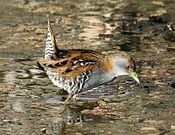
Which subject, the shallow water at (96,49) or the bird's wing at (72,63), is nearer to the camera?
the shallow water at (96,49)

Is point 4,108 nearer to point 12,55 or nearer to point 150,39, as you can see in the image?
point 12,55

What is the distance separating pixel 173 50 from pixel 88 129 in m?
3.83

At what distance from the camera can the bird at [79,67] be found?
853 centimetres

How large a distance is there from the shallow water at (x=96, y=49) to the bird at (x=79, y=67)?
A: 0.96ft

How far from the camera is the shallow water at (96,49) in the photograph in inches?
317

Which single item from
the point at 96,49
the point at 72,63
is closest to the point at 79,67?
the point at 72,63

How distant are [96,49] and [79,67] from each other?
8.70 feet

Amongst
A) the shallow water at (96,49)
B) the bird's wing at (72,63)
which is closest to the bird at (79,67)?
the bird's wing at (72,63)

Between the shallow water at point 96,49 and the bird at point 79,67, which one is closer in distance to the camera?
the shallow water at point 96,49

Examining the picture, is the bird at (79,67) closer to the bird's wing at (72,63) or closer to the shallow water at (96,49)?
the bird's wing at (72,63)

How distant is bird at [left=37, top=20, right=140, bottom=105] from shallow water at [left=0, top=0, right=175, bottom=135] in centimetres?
29

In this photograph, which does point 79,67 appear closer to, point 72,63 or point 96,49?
point 72,63

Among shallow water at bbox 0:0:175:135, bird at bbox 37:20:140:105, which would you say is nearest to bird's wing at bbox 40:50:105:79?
bird at bbox 37:20:140:105

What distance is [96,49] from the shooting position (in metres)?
11.2
